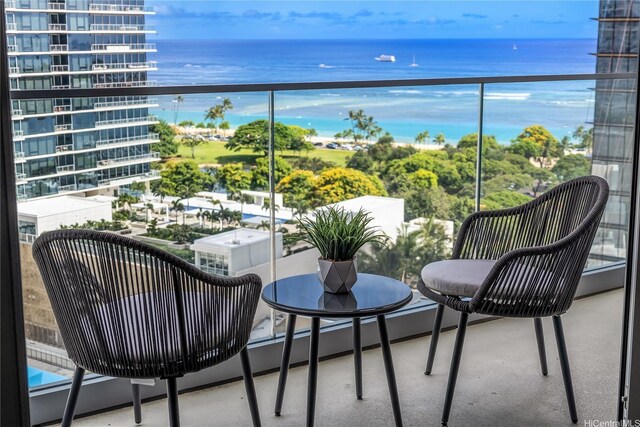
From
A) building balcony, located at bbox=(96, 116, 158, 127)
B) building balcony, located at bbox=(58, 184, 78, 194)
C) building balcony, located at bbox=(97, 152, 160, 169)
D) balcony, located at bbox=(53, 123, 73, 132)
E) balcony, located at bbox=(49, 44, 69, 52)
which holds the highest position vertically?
balcony, located at bbox=(49, 44, 69, 52)

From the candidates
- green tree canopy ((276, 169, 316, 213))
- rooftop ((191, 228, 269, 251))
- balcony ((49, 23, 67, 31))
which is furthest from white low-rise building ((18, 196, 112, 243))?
balcony ((49, 23, 67, 31))

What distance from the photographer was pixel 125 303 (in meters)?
2.22

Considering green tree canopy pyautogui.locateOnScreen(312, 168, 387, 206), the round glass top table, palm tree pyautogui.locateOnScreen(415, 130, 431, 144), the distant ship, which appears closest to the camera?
the round glass top table

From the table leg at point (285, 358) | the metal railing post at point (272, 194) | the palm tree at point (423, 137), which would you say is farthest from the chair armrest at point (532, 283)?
the palm tree at point (423, 137)

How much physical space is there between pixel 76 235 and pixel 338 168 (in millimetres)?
1796

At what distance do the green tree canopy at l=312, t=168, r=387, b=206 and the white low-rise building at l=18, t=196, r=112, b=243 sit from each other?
40.1 inches

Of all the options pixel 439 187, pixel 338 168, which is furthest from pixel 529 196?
pixel 338 168

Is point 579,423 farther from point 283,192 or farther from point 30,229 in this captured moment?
point 30,229

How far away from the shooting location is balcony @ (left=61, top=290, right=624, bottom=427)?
9.50 ft

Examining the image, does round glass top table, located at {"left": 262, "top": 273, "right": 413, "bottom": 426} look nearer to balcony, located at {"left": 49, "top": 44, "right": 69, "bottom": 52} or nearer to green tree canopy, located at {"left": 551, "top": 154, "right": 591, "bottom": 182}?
balcony, located at {"left": 49, "top": 44, "right": 69, "bottom": 52}

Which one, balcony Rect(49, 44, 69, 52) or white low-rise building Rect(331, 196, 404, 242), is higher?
balcony Rect(49, 44, 69, 52)

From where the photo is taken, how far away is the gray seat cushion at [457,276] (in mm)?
2844

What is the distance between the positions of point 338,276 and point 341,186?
111 centimetres

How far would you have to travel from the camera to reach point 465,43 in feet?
102
